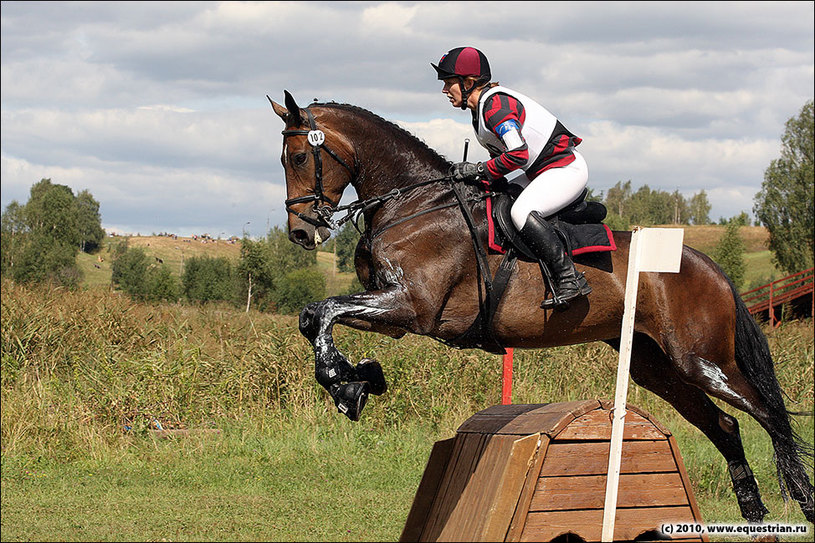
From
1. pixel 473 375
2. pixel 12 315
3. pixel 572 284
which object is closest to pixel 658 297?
pixel 572 284

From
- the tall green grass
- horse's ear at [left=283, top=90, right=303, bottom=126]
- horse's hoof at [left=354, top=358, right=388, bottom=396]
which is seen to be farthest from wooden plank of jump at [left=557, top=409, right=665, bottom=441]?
horse's ear at [left=283, top=90, right=303, bottom=126]

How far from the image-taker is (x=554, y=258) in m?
4.38

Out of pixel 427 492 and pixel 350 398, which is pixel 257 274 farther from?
pixel 350 398

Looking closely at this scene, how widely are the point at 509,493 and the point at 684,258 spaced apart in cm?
215

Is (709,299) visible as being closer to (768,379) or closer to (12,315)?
(768,379)

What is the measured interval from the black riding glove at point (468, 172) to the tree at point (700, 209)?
2529 inches

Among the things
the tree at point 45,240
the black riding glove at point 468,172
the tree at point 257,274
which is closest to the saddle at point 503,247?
the black riding glove at point 468,172

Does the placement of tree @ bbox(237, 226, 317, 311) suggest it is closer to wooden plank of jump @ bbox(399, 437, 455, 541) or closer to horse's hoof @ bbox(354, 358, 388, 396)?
wooden plank of jump @ bbox(399, 437, 455, 541)

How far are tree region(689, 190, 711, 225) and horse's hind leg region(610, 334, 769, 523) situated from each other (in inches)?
2476

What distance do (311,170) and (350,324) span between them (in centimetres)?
98

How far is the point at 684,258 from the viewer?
5.06 m

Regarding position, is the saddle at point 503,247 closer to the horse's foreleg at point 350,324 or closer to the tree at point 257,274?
the horse's foreleg at point 350,324

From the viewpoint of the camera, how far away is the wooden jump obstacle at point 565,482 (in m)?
3.74

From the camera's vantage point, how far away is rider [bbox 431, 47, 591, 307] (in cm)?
436
